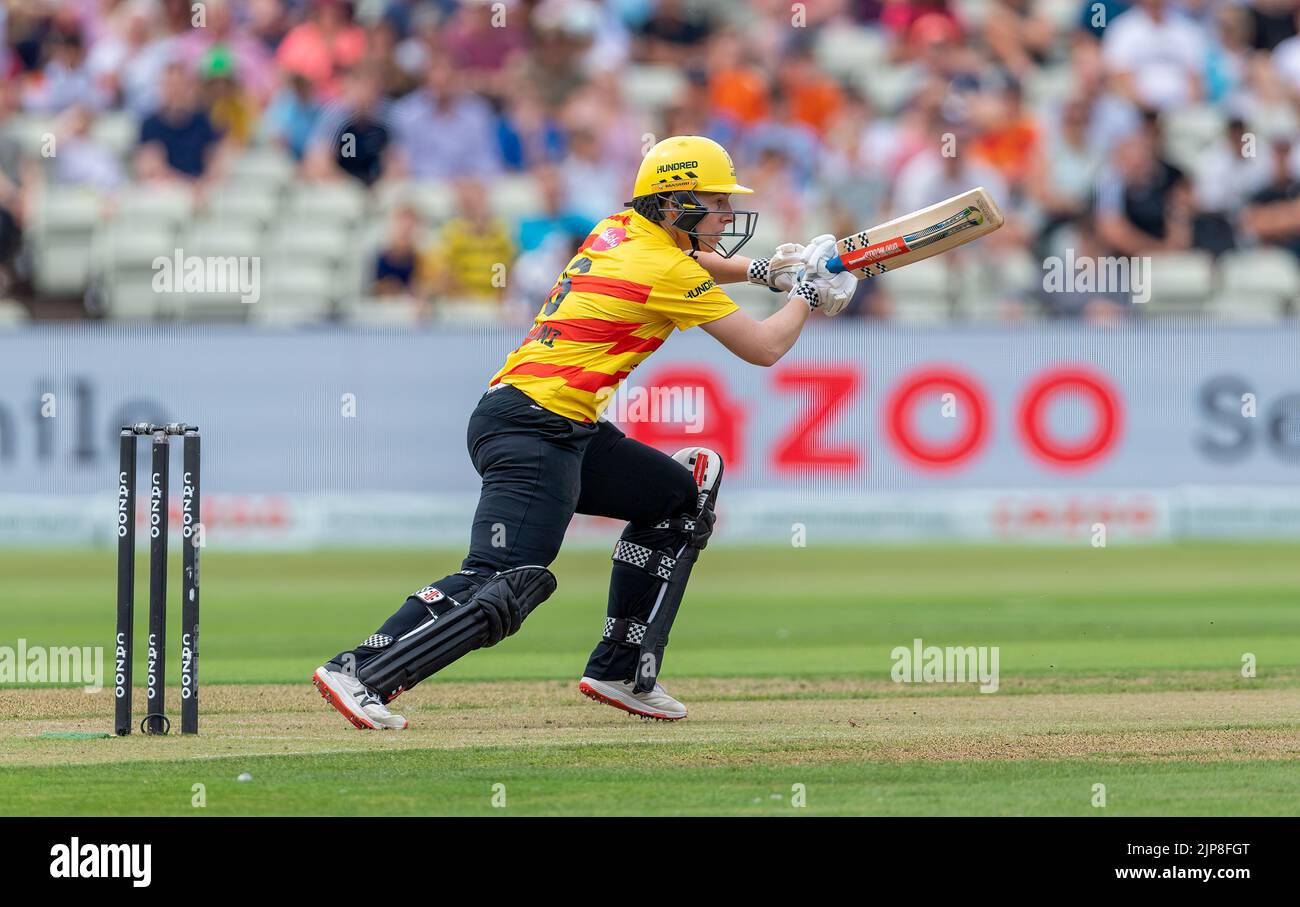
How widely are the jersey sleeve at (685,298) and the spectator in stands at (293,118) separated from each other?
493 inches

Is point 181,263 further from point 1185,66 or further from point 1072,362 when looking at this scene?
point 1185,66

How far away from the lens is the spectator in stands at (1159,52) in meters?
21.5

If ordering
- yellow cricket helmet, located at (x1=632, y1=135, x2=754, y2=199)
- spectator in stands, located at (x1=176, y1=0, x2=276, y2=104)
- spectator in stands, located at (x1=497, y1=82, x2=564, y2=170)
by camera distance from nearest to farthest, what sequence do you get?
yellow cricket helmet, located at (x1=632, y1=135, x2=754, y2=199) → spectator in stands, located at (x1=497, y1=82, x2=564, y2=170) → spectator in stands, located at (x1=176, y1=0, x2=276, y2=104)

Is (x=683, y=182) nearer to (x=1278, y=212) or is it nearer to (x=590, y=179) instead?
(x=590, y=179)

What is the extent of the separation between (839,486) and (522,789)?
36.1ft

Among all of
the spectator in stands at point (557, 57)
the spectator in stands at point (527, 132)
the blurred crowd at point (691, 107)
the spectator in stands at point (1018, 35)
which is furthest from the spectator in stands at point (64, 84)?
the spectator in stands at point (1018, 35)

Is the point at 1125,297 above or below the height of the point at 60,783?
above

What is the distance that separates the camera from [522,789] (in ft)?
23.6

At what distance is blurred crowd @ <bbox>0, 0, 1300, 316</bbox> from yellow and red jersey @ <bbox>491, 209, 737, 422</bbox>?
32.6ft

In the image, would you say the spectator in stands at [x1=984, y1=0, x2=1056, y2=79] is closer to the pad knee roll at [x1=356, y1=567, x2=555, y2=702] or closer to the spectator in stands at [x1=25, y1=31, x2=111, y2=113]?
the spectator in stands at [x1=25, y1=31, x2=111, y2=113]

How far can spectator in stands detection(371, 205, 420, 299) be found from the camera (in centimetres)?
1912

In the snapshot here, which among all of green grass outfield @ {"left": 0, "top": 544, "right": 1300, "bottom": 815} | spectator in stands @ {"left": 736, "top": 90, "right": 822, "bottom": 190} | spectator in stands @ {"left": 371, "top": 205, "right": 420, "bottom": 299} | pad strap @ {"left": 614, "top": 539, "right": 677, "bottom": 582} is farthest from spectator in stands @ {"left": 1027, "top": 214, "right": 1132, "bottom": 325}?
pad strap @ {"left": 614, "top": 539, "right": 677, "bottom": 582}

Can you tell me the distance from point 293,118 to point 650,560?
1261cm

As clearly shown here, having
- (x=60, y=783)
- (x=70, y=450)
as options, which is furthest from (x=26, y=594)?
(x=60, y=783)
